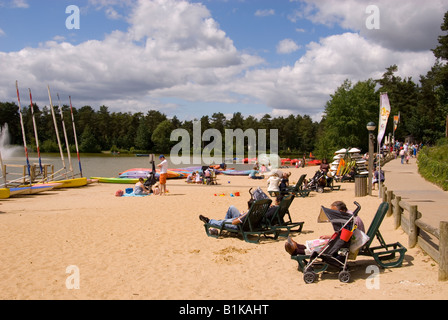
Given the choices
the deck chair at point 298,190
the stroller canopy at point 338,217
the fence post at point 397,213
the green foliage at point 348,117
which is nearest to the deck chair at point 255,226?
the stroller canopy at point 338,217

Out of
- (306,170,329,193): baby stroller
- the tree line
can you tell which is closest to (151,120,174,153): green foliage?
the tree line

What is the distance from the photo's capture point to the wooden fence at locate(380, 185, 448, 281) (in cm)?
535

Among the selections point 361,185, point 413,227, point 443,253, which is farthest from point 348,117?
point 443,253

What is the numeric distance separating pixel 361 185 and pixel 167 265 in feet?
32.9

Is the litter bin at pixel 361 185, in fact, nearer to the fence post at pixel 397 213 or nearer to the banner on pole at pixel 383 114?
the banner on pole at pixel 383 114

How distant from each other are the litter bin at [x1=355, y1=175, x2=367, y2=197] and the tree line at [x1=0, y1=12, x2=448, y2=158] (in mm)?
29426

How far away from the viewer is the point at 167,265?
6.97 m

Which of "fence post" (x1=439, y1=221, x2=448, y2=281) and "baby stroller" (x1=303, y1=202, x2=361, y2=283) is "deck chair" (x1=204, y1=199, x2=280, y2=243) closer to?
"baby stroller" (x1=303, y1=202, x2=361, y2=283)

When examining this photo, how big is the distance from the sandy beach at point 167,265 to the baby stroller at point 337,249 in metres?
0.16

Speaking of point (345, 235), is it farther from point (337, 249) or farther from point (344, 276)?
point (344, 276)

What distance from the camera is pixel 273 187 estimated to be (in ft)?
48.6
